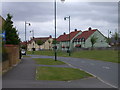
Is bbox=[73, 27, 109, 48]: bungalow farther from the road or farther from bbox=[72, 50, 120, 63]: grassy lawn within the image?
the road

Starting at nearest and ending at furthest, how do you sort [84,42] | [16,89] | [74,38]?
[16,89], [84,42], [74,38]

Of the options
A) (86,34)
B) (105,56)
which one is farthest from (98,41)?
(105,56)

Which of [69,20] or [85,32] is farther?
[85,32]

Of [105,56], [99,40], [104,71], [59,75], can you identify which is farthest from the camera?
[99,40]

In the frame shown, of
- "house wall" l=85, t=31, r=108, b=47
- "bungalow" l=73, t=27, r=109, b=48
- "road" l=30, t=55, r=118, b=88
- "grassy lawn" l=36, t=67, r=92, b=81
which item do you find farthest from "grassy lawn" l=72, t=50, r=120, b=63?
"house wall" l=85, t=31, r=108, b=47

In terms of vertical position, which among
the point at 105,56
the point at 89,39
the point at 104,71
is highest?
the point at 89,39

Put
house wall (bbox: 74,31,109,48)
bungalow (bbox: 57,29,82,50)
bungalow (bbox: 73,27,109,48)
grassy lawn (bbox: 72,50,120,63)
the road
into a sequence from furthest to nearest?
bungalow (bbox: 57,29,82,50)
house wall (bbox: 74,31,109,48)
bungalow (bbox: 73,27,109,48)
grassy lawn (bbox: 72,50,120,63)
the road

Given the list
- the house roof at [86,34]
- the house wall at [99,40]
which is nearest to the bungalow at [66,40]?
the house roof at [86,34]

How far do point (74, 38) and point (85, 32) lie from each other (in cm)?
671

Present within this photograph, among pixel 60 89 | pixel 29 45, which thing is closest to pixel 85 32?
pixel 29 45

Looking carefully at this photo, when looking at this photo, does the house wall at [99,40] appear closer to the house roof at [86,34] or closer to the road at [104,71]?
the house roof at [86,34]

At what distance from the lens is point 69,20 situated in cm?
6562

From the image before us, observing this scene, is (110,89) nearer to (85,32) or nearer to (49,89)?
(49,89)

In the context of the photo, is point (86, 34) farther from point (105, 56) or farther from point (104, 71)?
point (104, 71)
